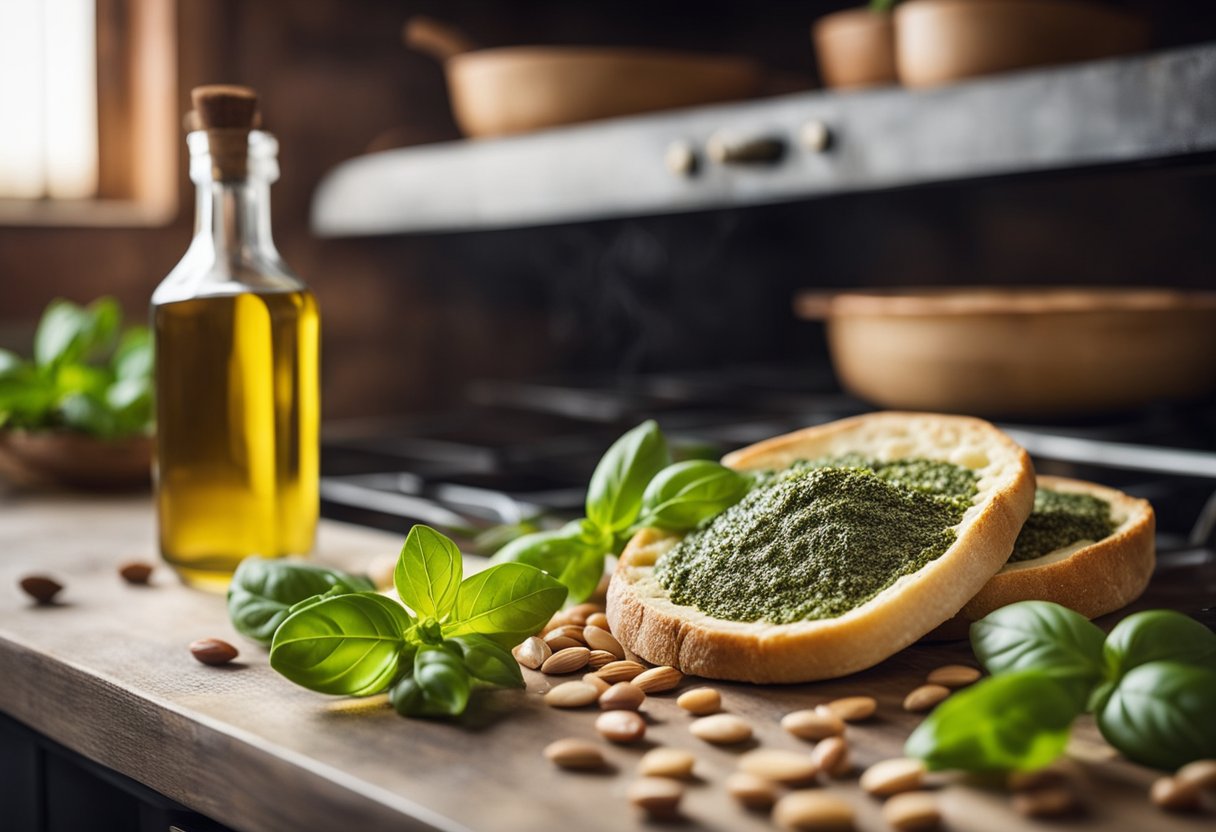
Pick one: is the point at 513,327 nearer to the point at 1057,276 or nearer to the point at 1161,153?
the point at 1057,276

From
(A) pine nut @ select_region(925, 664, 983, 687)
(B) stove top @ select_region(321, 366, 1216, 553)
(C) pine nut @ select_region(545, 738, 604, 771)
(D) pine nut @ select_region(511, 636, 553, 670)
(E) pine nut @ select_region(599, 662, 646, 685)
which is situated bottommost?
(B) stove top @ select_region(321, 366, 1216, 553)

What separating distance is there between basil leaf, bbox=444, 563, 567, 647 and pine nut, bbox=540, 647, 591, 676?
0.02 m

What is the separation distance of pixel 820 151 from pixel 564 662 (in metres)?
0.73

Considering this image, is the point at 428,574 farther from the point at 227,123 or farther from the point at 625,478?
the point at 227,123

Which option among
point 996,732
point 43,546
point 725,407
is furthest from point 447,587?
point 725,407

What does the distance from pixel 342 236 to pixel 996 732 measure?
5.79 ft

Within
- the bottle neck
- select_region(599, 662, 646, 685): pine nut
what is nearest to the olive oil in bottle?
the bottle neck

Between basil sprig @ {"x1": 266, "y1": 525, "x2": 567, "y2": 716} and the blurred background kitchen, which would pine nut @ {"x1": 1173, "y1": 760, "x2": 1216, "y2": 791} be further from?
the blurred background kitchen

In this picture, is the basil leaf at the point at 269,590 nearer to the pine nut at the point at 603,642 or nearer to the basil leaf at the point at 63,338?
the pine nut at the point at 603,642

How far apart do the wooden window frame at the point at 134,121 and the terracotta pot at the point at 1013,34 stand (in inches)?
49.0

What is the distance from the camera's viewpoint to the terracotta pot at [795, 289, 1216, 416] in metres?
1.22

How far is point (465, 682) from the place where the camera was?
0.64 m

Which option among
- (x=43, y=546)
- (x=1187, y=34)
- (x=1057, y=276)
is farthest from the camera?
(x=1057, y=276)

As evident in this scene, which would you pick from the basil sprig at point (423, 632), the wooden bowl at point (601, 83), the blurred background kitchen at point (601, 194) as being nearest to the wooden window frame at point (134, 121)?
the blurred background kitchen at point (601, 194)
